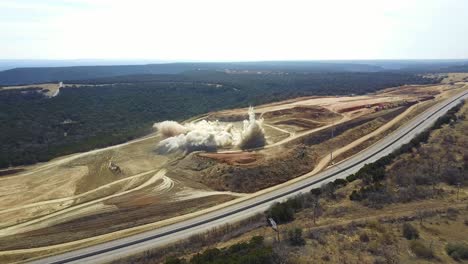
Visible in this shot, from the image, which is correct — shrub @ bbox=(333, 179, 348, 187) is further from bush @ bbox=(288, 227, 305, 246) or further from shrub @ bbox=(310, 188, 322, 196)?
bush @ bbox=(288, 227, 305, 246)

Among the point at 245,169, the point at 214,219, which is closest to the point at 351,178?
the point at 245,169

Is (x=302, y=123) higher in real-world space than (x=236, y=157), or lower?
higher

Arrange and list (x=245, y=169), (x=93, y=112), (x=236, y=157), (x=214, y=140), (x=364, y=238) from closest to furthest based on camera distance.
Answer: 1. (x=364, y=238)
2. (x=245, y=169)
3. (x=236, y=157)
4. (x=214, y=140)
5. (x=93, y=112)

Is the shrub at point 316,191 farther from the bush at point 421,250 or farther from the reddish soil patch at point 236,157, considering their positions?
the bush at point 421,250

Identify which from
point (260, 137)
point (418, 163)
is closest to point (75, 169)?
point (260, 137)

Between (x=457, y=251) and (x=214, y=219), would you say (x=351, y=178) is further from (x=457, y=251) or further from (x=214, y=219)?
(x=457, y=251)

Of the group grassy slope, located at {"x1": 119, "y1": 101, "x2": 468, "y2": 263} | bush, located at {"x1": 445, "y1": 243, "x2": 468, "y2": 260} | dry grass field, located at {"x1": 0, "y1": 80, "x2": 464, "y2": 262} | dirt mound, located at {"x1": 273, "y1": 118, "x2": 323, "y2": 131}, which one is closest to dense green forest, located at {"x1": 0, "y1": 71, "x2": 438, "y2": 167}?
dry grass field, located at {"x1": 0, "y1": 80, "x2": 464, "y2": 262}
